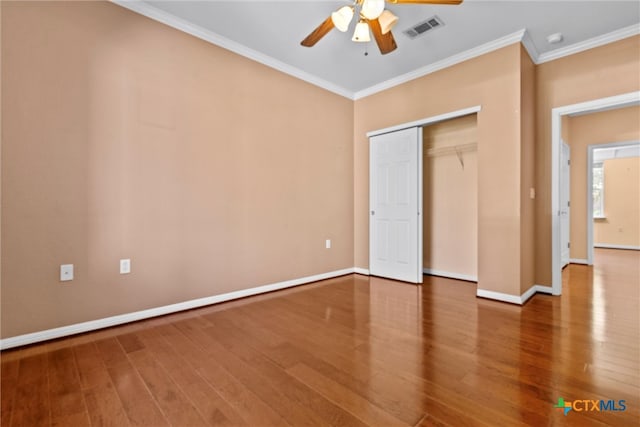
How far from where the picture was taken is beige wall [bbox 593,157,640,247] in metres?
7.01

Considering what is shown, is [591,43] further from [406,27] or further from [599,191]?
[599,191]

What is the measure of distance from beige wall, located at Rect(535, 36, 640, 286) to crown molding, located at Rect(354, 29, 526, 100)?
0.77 meters

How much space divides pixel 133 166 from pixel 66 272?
960mm

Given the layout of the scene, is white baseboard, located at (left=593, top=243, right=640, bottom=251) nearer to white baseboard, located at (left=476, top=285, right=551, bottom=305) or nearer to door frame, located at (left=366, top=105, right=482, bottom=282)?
white baseboard, located at (left=476, top=285, right=551, bottom=305)

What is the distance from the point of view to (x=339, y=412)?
141 cm

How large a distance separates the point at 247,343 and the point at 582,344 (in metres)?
2.39

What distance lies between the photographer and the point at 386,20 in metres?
2.22

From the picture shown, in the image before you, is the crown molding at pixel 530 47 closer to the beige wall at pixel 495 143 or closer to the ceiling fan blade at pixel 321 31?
the beige wall at pixel 495 143

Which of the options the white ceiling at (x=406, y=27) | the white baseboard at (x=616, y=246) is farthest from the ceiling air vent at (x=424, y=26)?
the white baseboard at (x=616, y=246)

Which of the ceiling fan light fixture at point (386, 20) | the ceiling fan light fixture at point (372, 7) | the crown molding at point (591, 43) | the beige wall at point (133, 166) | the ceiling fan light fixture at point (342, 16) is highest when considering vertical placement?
the crown molding at point (591, 43)

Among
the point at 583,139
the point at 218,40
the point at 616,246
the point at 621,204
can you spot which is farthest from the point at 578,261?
the point at 218,40

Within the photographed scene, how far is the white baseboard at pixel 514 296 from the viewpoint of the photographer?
3021 mm

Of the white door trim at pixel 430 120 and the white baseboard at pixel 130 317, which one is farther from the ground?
the white door trim at pixel 430 120

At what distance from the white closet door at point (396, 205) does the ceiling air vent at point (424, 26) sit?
3.88 ft
